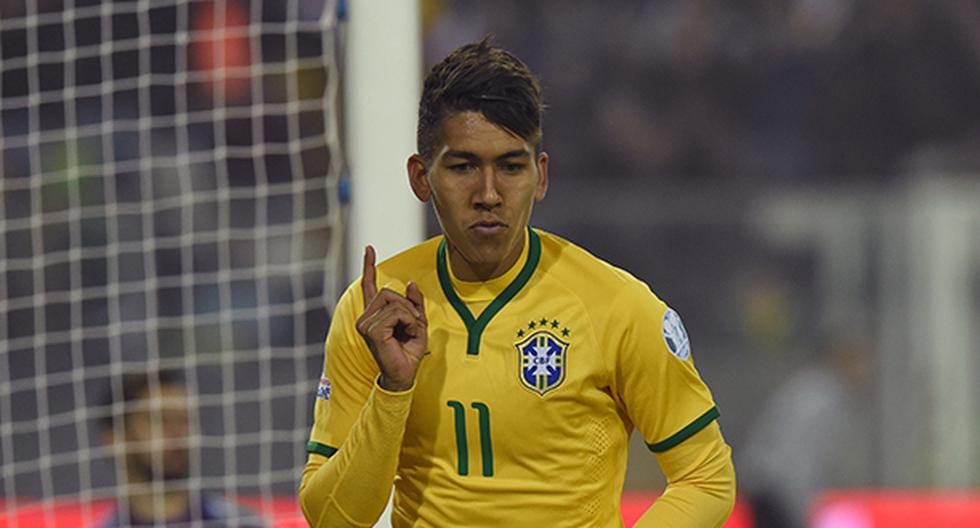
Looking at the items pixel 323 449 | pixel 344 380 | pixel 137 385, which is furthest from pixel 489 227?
pixel 137 385

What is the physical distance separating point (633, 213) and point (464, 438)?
22.9 ft

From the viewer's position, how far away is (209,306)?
873 centimetres

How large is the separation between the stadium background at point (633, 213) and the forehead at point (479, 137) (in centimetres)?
322

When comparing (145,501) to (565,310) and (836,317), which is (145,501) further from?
(836,317)

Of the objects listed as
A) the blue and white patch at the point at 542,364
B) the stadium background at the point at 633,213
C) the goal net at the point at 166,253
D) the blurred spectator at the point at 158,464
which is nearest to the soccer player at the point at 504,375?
the blue and white patch at the point at 542,364

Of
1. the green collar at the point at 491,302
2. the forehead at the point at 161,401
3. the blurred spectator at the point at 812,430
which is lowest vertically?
the blurred spectator at the point at 812,430

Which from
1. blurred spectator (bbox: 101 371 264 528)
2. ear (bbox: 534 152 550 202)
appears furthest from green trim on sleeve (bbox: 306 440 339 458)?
blurred spectator (bbox: 101 371 264 528)

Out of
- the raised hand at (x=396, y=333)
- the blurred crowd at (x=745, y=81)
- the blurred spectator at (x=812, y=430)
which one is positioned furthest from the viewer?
the blurred crowd at (x=745, y=81)

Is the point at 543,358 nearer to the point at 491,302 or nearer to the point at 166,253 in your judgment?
the point at 491,302

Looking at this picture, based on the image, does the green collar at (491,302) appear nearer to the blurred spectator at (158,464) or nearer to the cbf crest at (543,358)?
the cbf crest at (543,358)

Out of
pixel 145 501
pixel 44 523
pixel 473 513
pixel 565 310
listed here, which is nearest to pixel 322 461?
pixel 473 513

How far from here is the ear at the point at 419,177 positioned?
2805 millimetres

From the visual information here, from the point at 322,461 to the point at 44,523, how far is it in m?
3.23

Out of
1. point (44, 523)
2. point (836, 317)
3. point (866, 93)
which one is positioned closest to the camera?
point (44, 523)
